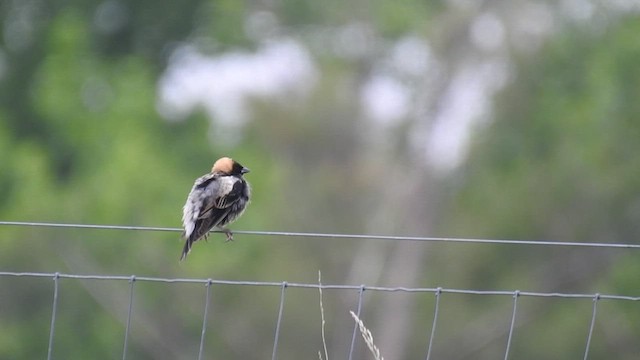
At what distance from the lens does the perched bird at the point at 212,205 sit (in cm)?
930

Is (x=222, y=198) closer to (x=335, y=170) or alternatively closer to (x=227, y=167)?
(x=227, y=167)

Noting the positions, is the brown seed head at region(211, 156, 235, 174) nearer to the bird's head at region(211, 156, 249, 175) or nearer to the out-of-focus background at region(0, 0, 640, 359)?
the bird's head at region(211, 156, 249, 175)

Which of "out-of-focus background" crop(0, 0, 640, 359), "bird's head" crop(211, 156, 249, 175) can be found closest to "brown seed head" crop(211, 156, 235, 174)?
"bird's head" crop(211, 156, 249, 175)

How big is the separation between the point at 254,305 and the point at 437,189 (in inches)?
150

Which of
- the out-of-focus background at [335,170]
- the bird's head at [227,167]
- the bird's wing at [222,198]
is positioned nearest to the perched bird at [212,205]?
the bird's wing at [222,198]

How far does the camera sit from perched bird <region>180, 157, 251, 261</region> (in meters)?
9.30

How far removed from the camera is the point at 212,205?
9.38 m

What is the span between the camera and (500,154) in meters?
28.2

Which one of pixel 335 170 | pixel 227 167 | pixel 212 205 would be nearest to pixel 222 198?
pixel 212 205

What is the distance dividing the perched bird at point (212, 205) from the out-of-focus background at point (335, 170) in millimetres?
15465

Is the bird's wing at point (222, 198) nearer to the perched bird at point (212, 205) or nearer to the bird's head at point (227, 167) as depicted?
the perched bird at point (212, 205)

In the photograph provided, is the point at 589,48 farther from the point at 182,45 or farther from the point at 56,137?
the point at 56,137

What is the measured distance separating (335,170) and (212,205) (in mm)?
20333

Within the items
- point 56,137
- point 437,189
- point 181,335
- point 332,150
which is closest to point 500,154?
point 437,189
